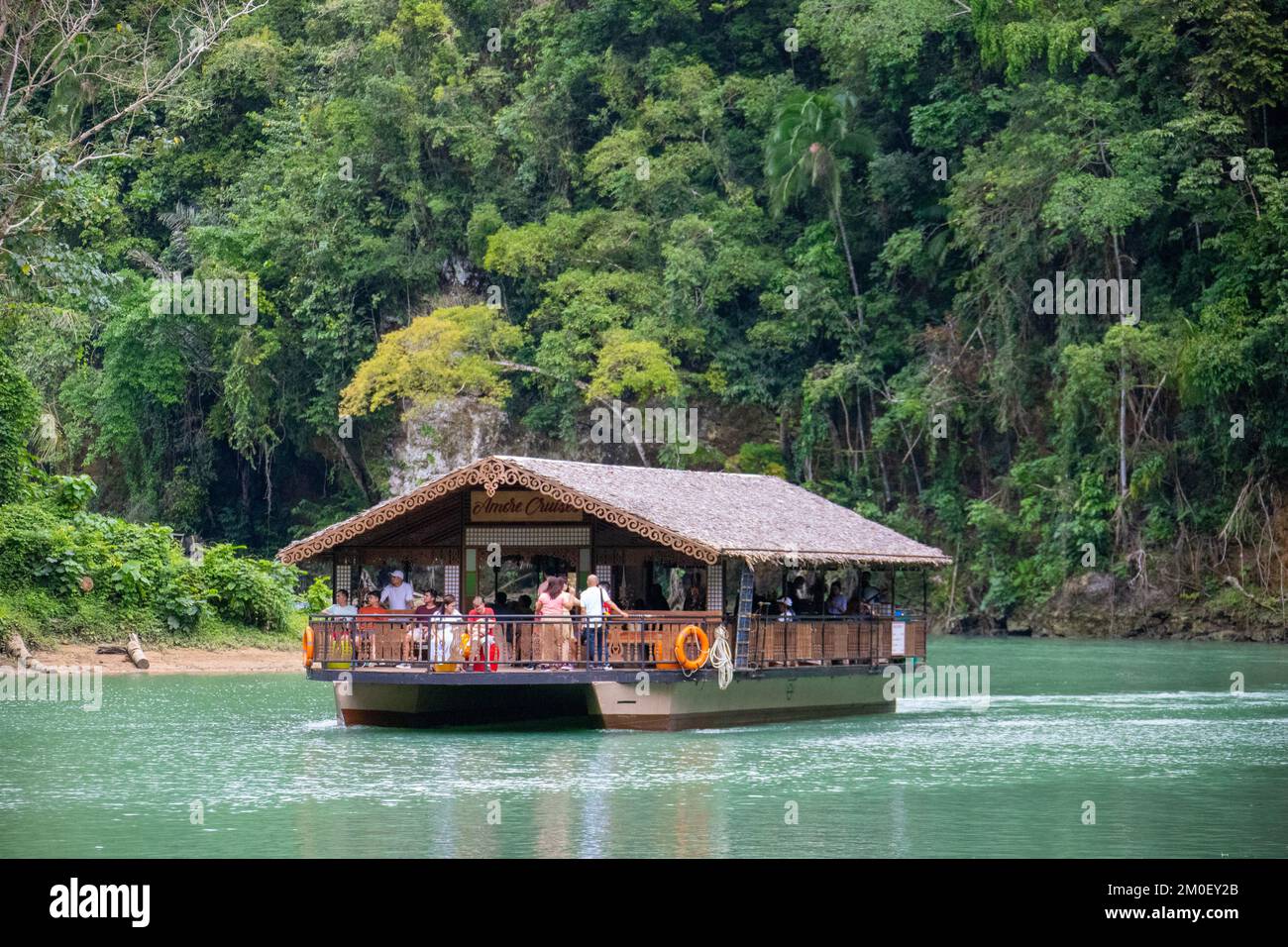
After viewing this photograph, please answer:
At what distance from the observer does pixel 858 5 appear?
49844 mm

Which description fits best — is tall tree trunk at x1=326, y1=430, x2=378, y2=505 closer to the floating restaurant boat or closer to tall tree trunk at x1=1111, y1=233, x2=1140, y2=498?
tall tree trunk at x1=1111, y1=233, x2=1140, y2=498

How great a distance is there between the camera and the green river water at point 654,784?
15820 millimetres

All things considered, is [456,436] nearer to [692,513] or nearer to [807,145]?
[807,145]

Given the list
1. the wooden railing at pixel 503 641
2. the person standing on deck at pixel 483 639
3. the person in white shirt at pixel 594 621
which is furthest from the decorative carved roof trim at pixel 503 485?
the person standing on deck at pixel 483 639

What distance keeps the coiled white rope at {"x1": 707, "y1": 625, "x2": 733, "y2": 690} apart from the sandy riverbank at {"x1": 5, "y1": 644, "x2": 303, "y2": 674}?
1246 centimetres

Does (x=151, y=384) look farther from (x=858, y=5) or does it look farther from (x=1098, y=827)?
(x=1098, y=827)

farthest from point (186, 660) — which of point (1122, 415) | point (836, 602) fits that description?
point (1122, 415)

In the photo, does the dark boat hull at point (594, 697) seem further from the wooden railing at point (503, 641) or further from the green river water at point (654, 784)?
the green river water at point (654, 784)

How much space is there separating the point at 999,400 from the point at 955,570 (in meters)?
4.21

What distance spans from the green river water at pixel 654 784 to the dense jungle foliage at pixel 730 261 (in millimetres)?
12543

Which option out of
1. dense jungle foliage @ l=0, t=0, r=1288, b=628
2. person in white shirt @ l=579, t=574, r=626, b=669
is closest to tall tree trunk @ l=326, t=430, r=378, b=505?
dense jungle foliage @ l=0, t=0, r=1288, b=628

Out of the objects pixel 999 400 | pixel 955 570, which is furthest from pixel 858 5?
pixel 955 570

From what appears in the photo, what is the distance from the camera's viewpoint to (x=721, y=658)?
2386 cm

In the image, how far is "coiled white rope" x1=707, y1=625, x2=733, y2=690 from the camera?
2378cm
